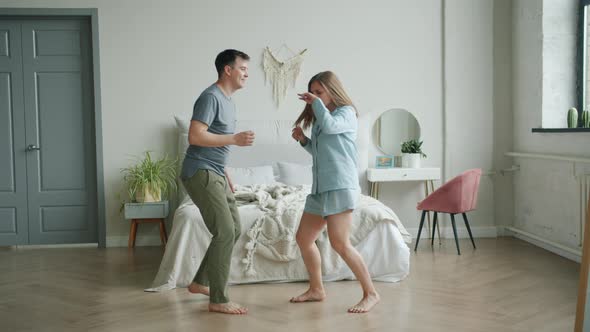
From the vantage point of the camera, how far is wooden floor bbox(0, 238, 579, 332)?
381cm

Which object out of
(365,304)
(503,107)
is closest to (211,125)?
(365,304)

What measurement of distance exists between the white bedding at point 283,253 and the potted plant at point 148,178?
5.12 ft

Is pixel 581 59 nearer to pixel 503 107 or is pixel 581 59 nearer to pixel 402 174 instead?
pixel 503 107

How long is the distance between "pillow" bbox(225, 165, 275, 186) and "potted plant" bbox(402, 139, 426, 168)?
1.43m

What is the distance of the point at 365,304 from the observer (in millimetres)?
4055

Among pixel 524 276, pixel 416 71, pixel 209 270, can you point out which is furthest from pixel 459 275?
pixel 416 71

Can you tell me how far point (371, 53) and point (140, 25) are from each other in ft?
7.86

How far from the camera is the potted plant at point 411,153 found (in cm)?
673

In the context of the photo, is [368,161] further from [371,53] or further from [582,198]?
[582,198]

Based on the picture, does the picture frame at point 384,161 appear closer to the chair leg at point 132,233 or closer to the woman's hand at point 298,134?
the chair leg at point 132,233

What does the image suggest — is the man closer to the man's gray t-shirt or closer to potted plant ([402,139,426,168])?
the man's gray t-shirt

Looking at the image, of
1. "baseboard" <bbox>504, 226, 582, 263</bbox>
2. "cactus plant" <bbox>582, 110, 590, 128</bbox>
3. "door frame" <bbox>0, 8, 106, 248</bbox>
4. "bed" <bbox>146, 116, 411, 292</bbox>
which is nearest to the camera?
"bed" <bbox>146, 116, 411, 292</bbox>

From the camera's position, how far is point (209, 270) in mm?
3936

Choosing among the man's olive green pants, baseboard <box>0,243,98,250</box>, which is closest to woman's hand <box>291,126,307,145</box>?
the man's olive green pants
